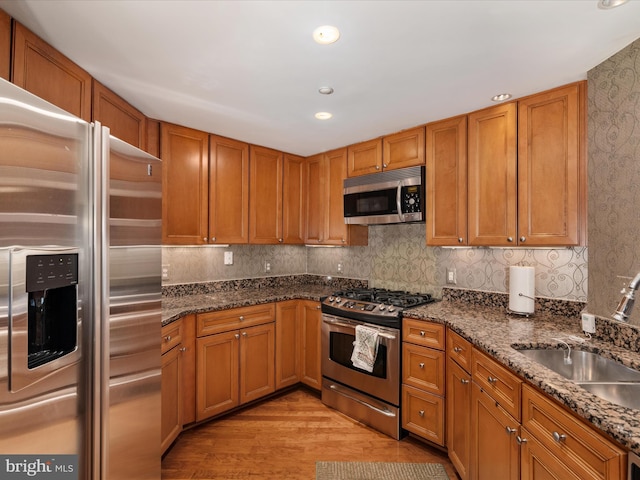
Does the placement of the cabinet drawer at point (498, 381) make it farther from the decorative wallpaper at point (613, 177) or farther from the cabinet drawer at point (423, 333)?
the decorative wallpaper at point (613, 177)

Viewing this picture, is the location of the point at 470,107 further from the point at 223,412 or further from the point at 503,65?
the point at 223,412

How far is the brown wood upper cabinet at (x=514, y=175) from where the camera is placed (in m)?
2.01

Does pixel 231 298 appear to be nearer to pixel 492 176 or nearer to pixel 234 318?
pixel 234 318

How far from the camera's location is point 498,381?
1.60 metres

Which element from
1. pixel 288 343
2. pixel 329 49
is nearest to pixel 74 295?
pixel 329 49

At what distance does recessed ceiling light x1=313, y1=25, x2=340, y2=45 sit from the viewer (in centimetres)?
151

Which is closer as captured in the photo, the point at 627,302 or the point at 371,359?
the point at 627,302

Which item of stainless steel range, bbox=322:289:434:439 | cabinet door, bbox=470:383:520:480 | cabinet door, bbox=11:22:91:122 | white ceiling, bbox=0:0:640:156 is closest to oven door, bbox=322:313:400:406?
stainless steel range, bbox=322:289:434:439

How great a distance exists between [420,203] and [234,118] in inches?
64.3

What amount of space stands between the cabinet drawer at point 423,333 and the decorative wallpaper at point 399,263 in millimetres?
670

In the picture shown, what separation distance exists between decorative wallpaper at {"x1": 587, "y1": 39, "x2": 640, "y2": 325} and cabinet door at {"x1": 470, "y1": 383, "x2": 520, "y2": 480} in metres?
0.80

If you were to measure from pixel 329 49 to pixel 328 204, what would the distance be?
194 cm

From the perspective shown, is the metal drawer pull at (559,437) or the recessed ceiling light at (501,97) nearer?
the metal drawer pull at (559,437)

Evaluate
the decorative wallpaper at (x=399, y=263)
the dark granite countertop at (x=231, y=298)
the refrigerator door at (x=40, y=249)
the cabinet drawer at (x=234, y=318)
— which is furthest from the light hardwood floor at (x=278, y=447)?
the decorative wallpaper at (x=399, y=263)
